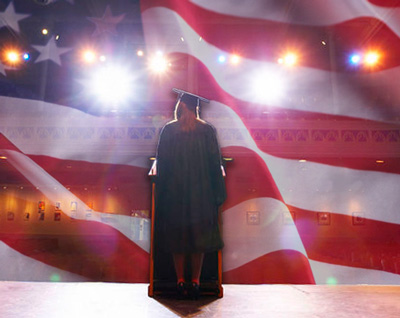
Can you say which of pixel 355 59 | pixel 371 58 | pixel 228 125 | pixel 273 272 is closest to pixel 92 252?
pixel 273 272

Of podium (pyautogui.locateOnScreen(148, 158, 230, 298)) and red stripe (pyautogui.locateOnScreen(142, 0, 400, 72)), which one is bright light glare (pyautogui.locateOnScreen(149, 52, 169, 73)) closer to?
red stripe (pyautogui.locateOnScreen(142, 0, 400, 72))

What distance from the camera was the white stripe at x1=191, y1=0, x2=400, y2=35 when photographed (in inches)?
449

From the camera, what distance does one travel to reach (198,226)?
2.16 metres

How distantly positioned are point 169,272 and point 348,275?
7.12m

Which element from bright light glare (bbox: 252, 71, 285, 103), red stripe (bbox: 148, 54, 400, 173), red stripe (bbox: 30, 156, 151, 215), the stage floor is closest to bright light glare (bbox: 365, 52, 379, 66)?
red stripe (bbox: 148, 54, 400, 173)

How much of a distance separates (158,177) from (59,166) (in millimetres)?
11749

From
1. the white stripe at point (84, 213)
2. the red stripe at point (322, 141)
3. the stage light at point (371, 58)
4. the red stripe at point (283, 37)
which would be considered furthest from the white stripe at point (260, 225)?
the stage light at point (371, 58)

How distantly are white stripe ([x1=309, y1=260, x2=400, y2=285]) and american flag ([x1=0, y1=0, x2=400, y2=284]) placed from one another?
188 cm

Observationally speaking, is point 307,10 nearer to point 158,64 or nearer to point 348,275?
point 158,64

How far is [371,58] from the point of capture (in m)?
13.0

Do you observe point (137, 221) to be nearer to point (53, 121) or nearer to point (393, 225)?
point (53, 121)

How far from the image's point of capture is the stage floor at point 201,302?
183 cm

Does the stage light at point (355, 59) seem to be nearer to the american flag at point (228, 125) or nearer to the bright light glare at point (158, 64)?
the american flag at point (228, 125)

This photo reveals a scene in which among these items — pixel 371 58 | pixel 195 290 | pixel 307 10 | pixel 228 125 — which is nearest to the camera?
pixel 195 290
